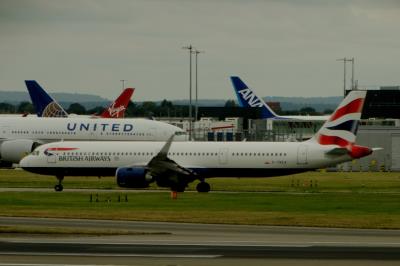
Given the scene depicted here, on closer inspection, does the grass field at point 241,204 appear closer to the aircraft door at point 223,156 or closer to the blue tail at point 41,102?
the aircraft door at point 223,156

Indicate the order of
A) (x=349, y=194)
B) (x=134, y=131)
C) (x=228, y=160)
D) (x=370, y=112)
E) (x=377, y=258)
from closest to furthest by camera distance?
(x=377, y=258)
(x=349, y=194)
(x=228, y=160)
(x=134, y=131)
(x=370, y=112)

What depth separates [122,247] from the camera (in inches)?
1302

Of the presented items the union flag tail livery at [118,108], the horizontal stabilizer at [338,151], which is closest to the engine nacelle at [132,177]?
the horizontal stabilizer at [338,151]

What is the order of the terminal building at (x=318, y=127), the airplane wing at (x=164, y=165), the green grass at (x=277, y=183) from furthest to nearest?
the terminal building at (x=318, y=127) < the green grass at (x=277, y=183) < the airplane wing at (x=164, y=165)

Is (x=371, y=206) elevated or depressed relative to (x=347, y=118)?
depressed

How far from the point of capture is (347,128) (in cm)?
6694

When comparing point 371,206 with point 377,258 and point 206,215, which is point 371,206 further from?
point 377,258

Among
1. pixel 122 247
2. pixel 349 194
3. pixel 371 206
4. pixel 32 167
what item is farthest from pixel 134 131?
pixel 122 247

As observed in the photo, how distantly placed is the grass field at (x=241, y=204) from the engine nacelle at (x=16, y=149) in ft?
51.7

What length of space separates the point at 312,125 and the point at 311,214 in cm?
9121

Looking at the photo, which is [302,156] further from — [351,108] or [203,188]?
[203,188]

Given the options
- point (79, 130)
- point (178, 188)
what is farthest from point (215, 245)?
point (79, 130)

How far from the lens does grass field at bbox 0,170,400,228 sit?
4522 cm

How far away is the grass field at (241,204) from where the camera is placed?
45219 mm
